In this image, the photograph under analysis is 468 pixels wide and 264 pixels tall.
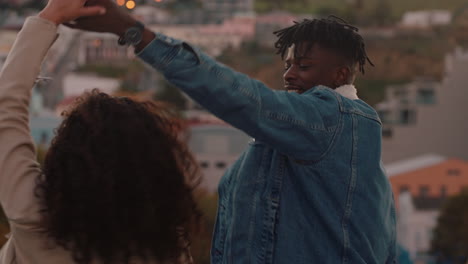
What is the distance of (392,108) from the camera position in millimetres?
43438

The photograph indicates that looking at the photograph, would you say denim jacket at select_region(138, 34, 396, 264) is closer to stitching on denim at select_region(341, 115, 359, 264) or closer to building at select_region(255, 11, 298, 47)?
stitching on denim at select_region(341, 115, 359, 264)

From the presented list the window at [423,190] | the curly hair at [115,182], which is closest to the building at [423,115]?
the window at [423,190]

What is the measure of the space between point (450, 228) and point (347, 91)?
33.1 meters

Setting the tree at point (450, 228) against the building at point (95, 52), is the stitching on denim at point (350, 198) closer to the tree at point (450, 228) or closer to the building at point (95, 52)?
the tree at point (450, 228)

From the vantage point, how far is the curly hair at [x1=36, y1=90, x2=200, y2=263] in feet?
4.34

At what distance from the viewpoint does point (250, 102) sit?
137 cm

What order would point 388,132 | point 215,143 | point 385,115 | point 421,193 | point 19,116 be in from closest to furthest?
point 19,116, point 421,193, point 215,143, point 385,115, point 388,132

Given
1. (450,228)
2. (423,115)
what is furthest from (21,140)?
(423,115)

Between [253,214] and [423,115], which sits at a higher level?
[253,214]

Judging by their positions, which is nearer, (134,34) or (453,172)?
(134,34)

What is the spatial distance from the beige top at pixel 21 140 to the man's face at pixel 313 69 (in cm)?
46

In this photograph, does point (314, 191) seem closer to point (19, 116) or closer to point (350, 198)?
point (350, 198)

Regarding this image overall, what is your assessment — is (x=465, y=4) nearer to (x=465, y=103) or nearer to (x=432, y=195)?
(x=465, y=103)

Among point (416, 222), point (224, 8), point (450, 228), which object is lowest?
point (416, 222)
